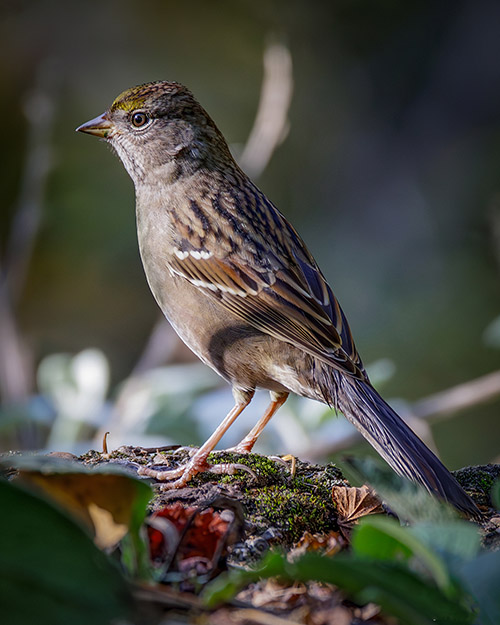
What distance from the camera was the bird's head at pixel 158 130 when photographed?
3643mm

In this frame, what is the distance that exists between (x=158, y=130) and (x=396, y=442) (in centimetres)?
189

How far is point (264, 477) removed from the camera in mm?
2230

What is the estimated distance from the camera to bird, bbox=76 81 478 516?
294cm

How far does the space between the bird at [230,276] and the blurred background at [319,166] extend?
2328mm

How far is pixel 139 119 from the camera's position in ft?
12.1

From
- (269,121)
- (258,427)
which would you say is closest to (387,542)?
(258,427)

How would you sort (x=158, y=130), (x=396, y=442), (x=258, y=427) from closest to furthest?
(x=396, y=442)
(x=258, y=427)
(x=158, y=130)

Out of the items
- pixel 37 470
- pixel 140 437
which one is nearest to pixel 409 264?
pixel 140 437

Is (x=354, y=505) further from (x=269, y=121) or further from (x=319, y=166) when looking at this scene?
(x=319, y=166)

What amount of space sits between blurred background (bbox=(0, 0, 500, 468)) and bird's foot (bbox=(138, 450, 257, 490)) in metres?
3.72

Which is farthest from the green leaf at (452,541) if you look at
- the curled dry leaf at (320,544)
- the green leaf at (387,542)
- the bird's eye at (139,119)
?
the bird's eye at (139,119)

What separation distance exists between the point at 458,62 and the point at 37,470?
7815 mm

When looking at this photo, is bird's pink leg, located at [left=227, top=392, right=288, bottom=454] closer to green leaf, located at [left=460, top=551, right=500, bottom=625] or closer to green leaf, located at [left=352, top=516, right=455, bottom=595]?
green leaf, located at [left=352, top=516, right=455, bottom=595]

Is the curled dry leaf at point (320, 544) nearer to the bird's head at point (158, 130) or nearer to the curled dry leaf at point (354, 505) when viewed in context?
the curled dry leaf at point (354, 505)
